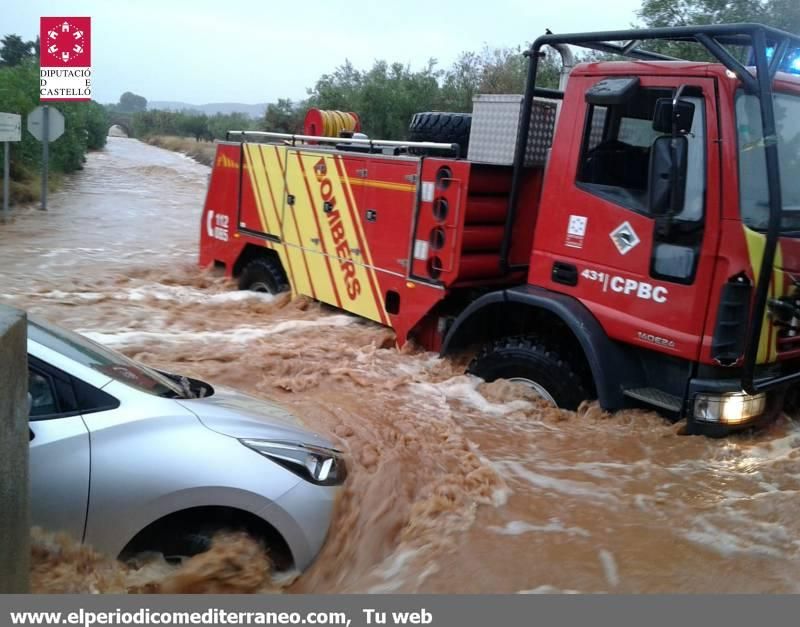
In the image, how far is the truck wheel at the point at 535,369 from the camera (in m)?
5.40

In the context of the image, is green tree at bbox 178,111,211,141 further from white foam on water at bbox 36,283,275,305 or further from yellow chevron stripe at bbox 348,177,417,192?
yellow chevron stripe at bbox 348,177,417,192

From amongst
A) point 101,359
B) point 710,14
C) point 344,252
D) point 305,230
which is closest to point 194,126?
point 710,14

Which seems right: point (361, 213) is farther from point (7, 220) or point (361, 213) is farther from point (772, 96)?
point (7, 220)

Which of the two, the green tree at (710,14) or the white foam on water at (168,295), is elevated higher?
the green tree at (710,14)

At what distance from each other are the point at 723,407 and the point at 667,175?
1.36 meters

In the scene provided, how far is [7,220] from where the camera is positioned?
16.4 metres

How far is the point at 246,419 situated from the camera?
3611 millimetres

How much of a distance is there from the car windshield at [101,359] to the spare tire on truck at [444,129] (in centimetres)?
408

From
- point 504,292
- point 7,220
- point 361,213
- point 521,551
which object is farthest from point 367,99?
point 521,551

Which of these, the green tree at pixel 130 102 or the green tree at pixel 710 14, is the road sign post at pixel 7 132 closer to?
the green tree at pixel 710 14

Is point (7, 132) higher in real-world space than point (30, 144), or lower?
higher

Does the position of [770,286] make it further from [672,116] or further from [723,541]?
[723,541]

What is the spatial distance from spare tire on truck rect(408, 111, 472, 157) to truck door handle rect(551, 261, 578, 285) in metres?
2.12

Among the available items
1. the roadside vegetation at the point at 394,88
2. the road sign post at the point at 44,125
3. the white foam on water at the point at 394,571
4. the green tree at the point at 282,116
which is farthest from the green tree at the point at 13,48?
the white foam on water at the point at 394,571
